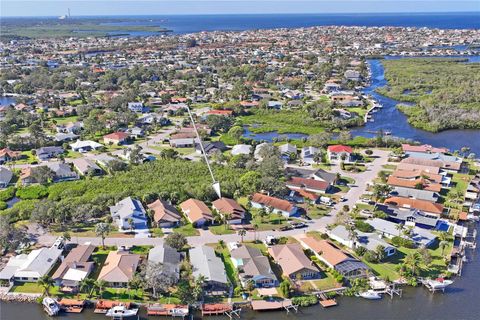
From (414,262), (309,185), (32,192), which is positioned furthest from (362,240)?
(32,192)

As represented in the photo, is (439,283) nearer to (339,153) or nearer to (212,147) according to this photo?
(339,153)

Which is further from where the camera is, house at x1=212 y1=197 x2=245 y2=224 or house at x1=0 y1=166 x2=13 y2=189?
house at x1=0 y1=166 x2=13 y2=189

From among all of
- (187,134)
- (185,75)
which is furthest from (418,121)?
(185,75)

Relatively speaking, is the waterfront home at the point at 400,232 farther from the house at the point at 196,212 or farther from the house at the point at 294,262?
the house at the point at 196,212

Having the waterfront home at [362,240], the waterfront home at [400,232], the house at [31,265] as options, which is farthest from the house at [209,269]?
the waterfront home at [400,232]

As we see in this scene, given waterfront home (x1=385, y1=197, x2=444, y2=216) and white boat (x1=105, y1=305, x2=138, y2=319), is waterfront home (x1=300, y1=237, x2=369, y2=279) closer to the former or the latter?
waterfront home (x1=385, y1=197, x2=444, y2=216)

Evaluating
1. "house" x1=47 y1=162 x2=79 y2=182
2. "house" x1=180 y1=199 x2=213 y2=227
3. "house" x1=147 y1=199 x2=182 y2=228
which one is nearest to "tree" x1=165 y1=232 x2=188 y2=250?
"house" x1=147 y1=199 x2=182 y2=228

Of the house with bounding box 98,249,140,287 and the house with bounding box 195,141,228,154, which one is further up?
the house with bounding box 195,141,228,154

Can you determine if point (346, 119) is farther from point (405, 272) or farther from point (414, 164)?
point (405, 272)
